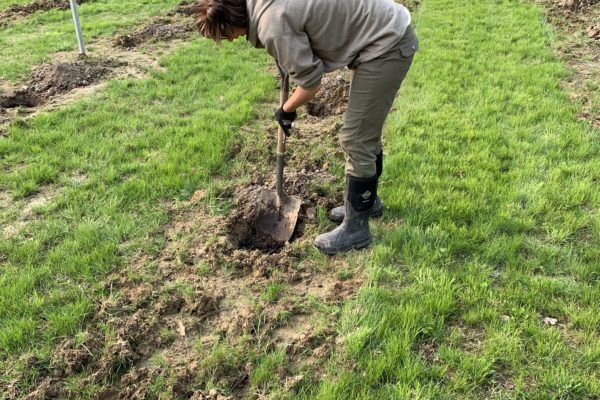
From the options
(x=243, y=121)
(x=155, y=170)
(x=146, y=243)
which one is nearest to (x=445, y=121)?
(x=243, y=121)

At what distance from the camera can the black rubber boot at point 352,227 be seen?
12.3ft

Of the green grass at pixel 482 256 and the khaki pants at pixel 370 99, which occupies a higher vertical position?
the khaki pants at pixel 370 99

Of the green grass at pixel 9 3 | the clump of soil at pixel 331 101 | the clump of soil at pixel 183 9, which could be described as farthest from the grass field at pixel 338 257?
the green grass at pixel 9 3

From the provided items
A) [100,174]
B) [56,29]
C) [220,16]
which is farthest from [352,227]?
[56,29]

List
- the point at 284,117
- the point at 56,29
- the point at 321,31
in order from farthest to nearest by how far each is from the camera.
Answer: the point at 56,29 < the point at 284,117 < the point at 321,31

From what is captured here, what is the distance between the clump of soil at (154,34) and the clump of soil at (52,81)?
137cm

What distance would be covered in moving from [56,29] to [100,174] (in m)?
7.00

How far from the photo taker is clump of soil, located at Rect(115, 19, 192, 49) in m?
9.04

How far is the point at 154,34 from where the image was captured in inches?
378

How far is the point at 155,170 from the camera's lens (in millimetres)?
4949

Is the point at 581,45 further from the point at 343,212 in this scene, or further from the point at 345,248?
the point at 345,248

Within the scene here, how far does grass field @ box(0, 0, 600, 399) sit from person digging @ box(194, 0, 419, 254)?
916 mm

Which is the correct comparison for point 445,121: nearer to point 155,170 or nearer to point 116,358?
point 155,170

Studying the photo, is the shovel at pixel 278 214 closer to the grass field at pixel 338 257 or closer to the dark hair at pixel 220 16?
the grass field at pixel 338 257
